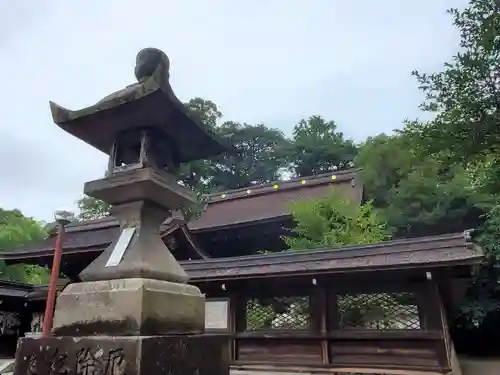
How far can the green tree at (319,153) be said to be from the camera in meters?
32.8

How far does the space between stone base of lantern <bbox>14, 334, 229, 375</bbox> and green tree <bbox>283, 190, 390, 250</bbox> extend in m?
8.87

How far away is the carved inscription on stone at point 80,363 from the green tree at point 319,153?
30.7 m

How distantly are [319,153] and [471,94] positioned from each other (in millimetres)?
25443

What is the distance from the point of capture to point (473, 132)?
7.64m

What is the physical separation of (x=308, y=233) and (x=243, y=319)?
4.65 metres

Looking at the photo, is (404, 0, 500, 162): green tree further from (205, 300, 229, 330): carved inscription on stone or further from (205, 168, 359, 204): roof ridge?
(205, 168, 359, 204): roof ridge

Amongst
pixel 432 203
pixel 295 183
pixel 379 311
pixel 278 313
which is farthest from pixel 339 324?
pixel 295 183

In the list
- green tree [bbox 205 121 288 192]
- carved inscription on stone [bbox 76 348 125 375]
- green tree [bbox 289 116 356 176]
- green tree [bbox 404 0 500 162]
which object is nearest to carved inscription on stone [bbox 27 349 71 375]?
carved inscription on stone [bbox 76 348 125 375]

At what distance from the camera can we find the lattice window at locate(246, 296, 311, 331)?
7.86 meters

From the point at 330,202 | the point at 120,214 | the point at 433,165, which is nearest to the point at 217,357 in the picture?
the point at 120,214

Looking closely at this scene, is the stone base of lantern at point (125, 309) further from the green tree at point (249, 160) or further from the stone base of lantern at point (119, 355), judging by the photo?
the green tree at point (249, 160)

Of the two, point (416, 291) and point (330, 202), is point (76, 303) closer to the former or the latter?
point (416, 291)

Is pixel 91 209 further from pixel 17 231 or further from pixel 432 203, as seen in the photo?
pixel 432 203

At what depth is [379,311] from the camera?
7.35m
